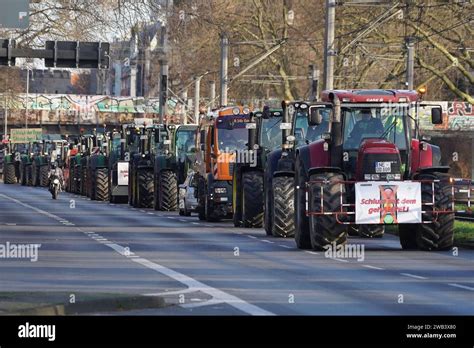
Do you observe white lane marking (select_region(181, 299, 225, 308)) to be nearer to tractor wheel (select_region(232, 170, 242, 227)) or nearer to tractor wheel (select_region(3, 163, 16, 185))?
tractor wheel (select_region(232, 170, 242, 227))

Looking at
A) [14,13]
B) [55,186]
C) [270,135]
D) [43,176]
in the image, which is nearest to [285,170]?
[270,135]

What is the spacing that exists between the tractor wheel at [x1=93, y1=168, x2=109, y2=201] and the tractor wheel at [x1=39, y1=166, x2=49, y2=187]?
85.7ft

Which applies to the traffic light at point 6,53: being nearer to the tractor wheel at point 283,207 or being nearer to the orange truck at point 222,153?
the orange truck at point 222,153

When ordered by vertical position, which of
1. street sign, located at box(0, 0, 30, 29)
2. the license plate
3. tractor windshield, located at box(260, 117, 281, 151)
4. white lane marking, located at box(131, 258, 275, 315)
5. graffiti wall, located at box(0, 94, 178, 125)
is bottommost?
white lane marking, located at box(131, 258, 275, 315)

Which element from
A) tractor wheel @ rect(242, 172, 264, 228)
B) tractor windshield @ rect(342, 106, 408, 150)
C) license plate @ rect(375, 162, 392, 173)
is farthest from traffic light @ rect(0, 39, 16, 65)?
license plate @ rect(375, 162, 392, 173)

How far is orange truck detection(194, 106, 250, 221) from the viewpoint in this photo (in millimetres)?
40906

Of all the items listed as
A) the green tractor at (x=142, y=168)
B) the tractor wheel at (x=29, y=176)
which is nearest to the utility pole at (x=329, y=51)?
the green tractor at (x=142, y=168)

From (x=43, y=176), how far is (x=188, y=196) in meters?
45.5

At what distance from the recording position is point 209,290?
63.4 feet

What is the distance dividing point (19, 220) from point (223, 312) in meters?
25.5

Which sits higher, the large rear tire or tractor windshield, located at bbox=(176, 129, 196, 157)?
tractor windshield, located at bbox=(176, 129, 196, 157)

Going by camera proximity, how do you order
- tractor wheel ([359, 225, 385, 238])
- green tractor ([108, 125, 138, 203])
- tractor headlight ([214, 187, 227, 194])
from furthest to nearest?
green tractor ([108, 125, 138, 203]) → tractor headlight ([214, 187, 227, 194]) → tractor wheel ([359, 225, 385, 238])

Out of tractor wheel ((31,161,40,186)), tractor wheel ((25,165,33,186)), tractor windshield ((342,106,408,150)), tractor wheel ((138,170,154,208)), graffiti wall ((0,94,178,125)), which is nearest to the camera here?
tractor windshield ((342,106,408,150))
